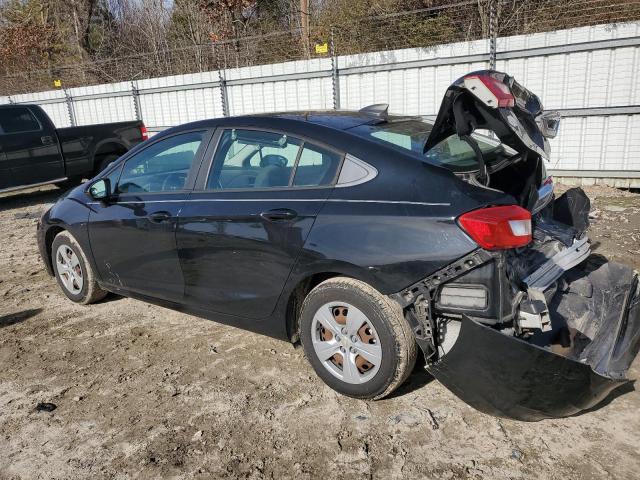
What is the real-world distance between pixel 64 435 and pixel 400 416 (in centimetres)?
184

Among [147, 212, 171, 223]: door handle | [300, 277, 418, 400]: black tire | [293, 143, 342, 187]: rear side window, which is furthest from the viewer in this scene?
[147, 212, 171, 223]: door handle

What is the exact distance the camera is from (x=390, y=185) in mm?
2783

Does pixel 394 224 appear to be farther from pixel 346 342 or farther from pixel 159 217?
pixel 159 217

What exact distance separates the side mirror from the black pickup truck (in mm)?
6118

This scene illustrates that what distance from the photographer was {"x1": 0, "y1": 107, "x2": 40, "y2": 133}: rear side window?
30.1 ft

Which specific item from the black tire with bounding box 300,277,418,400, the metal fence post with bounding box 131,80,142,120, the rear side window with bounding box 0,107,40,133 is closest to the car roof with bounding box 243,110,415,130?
the black tire with bounding box 300,277,418,400

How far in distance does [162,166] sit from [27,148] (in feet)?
22.0

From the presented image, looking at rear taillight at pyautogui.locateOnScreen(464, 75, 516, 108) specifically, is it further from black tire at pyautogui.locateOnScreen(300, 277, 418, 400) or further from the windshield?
black tire at pyautogui.locateOnScreen(300, 277, 418, 400)

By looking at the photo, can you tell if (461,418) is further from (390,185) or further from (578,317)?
(390,185)

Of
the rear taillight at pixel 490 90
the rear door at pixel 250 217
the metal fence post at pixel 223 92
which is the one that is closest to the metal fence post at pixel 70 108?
the metal fence post at pixel 223 92

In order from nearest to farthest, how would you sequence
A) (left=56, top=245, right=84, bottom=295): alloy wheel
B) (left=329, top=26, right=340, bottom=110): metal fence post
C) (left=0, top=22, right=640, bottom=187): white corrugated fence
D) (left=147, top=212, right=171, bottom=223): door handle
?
(left=147, top=212, right=171, bottom=223): door handle
(left=56, top=245, right=84, bottom=295): alloy wheel
(left=0, top=22, right=640, bottom=187): white corrugated fence
(left=329, top=26, right=340, bottom=110): metal fence post

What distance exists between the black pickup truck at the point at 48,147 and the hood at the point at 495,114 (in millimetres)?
8682

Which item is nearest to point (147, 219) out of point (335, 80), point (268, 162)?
point (268, 162)

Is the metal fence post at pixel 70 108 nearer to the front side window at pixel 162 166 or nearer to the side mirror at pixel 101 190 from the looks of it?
the side mirror at pixel 101 190
